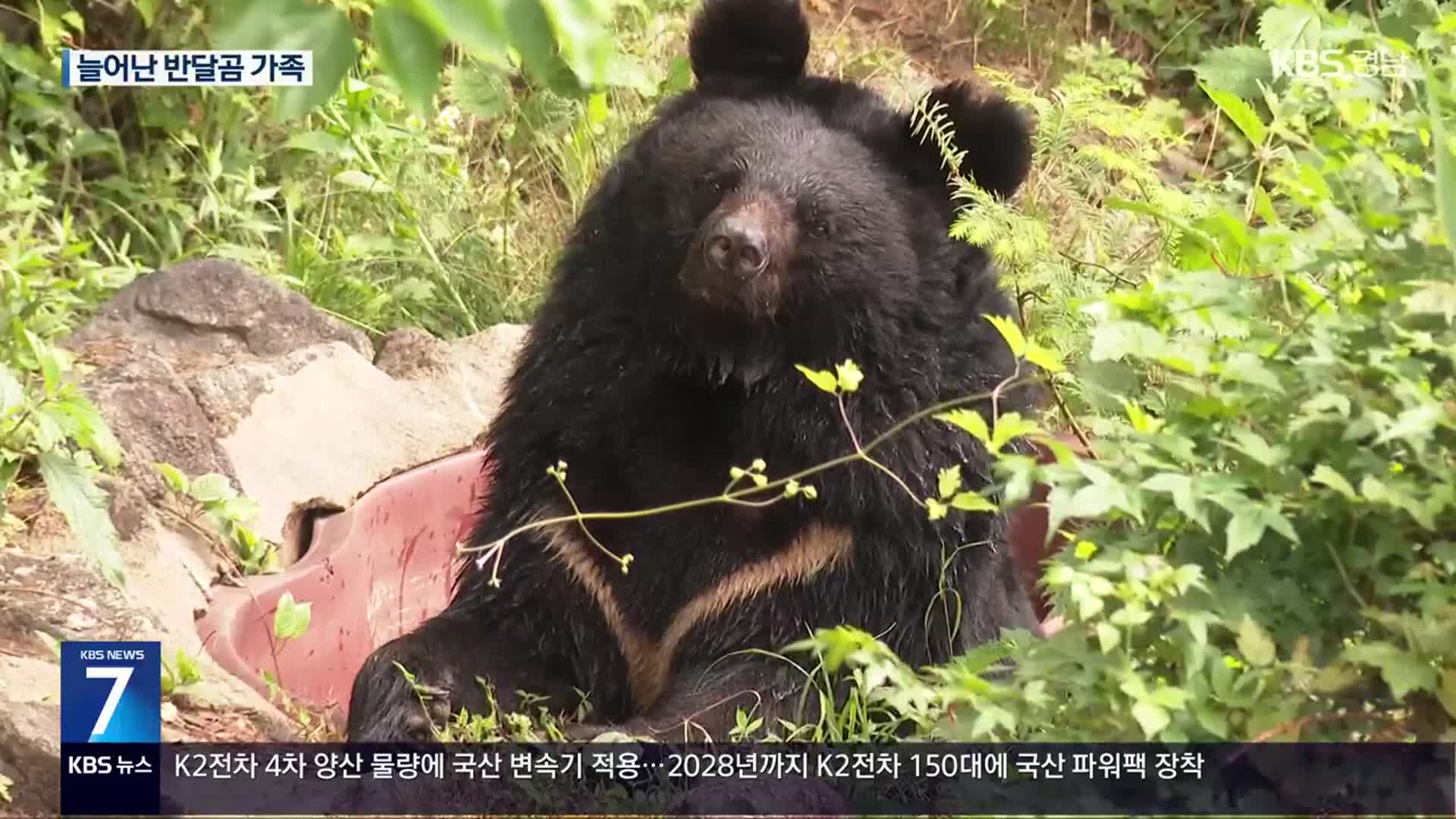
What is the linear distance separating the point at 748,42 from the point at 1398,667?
7.02ft

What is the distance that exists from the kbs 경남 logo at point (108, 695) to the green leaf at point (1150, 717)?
1.76 meters

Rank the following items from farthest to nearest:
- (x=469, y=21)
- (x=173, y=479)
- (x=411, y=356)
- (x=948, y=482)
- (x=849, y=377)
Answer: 1. (x=411, y=356)
2. (x=173, y=479)
3. (x=849, y=377)
4. (x=948, y=482)
5. (x=469, y=21)

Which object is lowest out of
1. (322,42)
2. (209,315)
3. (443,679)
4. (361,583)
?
(361,583)

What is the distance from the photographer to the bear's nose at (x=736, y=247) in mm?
3688

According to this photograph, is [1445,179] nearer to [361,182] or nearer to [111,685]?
[111,685]

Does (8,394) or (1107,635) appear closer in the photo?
(1107,635)

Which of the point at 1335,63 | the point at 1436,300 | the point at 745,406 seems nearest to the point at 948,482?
the point at 1436,300

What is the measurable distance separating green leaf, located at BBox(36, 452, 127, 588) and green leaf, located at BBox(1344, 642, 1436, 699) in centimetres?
224

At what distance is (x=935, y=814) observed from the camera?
122 inches

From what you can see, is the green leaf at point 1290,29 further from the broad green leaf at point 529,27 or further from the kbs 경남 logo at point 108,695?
the kbs 경남 logo at point 108,695

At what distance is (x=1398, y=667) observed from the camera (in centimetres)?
260

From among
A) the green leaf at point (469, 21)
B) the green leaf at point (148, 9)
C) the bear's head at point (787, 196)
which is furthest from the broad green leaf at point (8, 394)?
the green leaf at point (148, 9)

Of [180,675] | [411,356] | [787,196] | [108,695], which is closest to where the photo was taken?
[108,695]

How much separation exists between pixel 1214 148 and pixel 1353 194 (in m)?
5.05
